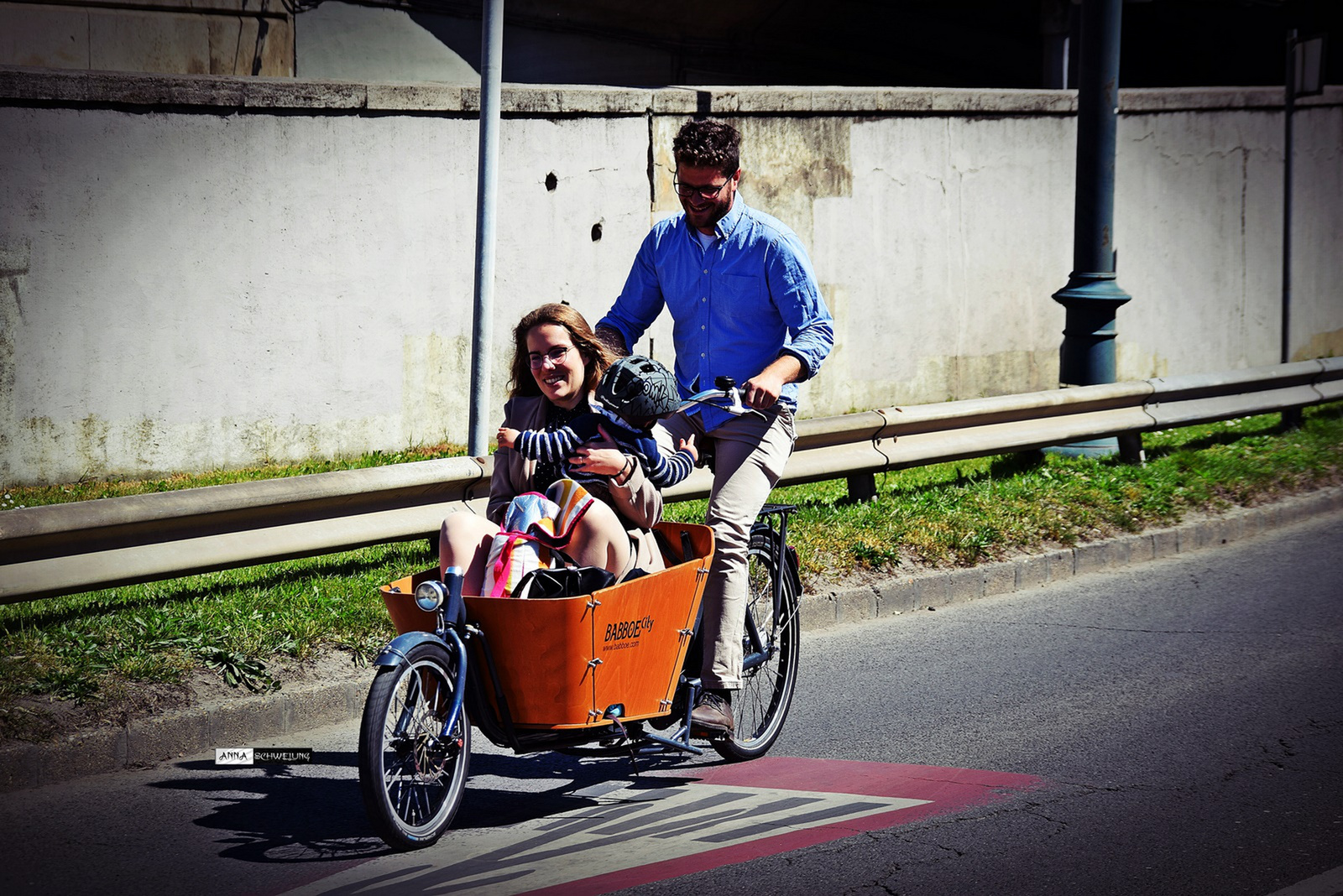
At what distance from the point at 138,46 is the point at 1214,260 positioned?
35.5ft

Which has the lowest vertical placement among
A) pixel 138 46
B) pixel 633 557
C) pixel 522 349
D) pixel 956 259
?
pixel 633 557

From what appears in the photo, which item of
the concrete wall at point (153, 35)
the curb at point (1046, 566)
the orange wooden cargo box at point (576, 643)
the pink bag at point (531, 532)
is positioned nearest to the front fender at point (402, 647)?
the orange wooden cargo box at point (576, 643)

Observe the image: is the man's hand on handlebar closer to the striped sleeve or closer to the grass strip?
the striped sleeve

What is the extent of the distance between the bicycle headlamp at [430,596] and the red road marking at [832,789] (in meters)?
0.81

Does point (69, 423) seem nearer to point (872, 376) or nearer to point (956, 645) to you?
point (956, 645)

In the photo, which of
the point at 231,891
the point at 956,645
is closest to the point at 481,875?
the point at 231,891

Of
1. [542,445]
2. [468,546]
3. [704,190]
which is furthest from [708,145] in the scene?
[468,546]

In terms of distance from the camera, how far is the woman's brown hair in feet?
15.4

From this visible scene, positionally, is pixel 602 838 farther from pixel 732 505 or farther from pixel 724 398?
pixel 724 398

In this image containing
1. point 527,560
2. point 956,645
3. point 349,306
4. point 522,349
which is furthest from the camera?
point 349,306

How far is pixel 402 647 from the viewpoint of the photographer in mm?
3980

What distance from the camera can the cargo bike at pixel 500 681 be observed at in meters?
4.02

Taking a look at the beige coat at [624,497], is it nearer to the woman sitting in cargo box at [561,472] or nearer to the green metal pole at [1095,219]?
the woman sitting in cargo box at [561,472]

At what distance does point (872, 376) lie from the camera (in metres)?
12.4
